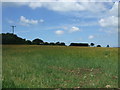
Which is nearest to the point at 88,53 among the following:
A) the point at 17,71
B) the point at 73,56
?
the point at 73,56

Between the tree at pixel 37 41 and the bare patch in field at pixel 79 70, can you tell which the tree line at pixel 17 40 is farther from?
the bare patch in field at pixel 79 70

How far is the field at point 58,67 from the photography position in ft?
20.6

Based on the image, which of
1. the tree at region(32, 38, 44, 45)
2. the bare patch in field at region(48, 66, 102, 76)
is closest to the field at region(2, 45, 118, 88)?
the bare patch in field at region(48, 66, 102, 76)

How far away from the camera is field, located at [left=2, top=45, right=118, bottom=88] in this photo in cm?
628

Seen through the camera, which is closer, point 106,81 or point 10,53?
point 106,81

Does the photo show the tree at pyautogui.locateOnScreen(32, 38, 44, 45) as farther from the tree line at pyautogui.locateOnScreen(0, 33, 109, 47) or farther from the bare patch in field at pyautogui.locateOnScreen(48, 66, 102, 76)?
the bare patch in field at pyautogui.locateOnScreen(48, 66, 102, 76)

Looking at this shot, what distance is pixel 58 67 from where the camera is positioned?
757 cm

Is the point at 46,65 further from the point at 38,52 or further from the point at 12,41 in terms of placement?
the point at 12,41

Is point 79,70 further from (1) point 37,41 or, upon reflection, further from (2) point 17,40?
(2) point 17,40

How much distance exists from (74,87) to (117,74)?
1838 mm

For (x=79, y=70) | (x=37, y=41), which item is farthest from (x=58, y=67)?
(x=37, y=41)

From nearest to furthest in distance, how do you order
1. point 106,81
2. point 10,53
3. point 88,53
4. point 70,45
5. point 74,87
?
1. point 74,87
2. point 106,81
3. point 10,53
4. point 70,45
5. point 88,53

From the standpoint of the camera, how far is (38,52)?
827cm

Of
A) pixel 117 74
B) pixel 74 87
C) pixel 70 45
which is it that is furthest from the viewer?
pixel 70 45
